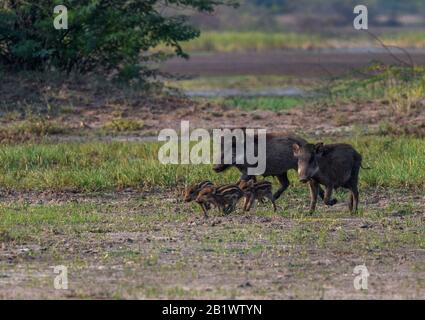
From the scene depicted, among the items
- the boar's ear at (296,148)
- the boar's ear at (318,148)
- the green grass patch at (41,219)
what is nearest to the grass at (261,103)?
the boar's ear at (296,148)

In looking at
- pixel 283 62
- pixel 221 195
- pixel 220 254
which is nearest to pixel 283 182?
pixel 221 195

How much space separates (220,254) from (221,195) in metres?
2.29

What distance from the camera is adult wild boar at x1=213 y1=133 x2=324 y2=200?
15602 millimetres

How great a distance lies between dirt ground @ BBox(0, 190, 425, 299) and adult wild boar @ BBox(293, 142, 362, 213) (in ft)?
0.85

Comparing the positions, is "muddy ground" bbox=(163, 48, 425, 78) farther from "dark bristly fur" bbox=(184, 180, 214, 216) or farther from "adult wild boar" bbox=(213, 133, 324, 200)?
"dark bristly fur" bbox=(184, 180, 214, 216)

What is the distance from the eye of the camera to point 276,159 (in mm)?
15609

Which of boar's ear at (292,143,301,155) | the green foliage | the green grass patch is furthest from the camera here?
the green foliage

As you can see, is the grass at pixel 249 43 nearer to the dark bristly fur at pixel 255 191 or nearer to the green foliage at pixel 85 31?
the green foliage at pixel 85 31

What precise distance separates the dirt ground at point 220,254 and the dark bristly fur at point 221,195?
0.61 feet

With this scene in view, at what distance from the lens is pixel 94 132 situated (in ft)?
70.6

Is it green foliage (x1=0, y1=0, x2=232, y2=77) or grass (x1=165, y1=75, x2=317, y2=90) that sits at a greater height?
green foliage (x1=0, y1=0, x2=232, y2=77)

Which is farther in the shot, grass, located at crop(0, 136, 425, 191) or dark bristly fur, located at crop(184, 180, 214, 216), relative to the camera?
grass, located at crop(0, 136, 425, 191)

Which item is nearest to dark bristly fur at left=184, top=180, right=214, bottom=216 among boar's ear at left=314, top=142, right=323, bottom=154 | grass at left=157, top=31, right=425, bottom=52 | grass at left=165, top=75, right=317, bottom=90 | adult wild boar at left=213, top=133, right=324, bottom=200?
adult wild boar at left=213, top=133, right=324, bottom=200

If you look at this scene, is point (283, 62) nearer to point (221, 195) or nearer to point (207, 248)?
point (221, 195)
